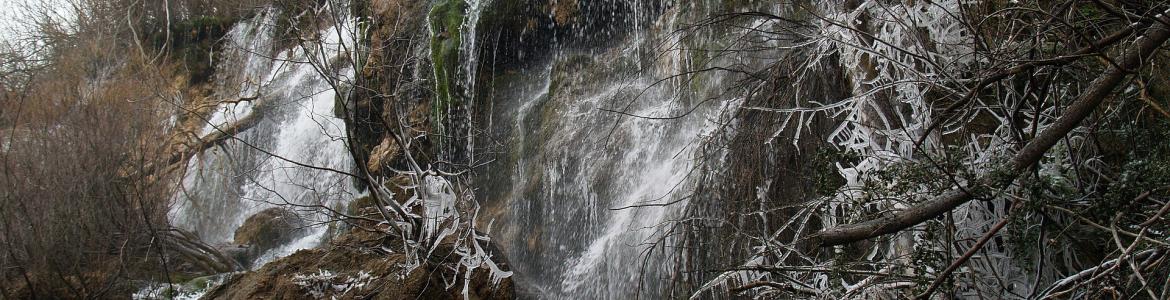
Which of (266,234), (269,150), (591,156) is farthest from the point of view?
(269,150)

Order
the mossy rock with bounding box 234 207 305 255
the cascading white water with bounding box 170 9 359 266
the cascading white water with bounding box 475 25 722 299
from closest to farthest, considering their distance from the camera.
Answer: the cascading white water with bounding box 475 25 722 299, the mossy rock with bounding box 234 207 305 255, the cascading white water with bounding box 170 9 359 266

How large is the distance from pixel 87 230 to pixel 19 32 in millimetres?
7602

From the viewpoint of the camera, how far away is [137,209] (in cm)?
853

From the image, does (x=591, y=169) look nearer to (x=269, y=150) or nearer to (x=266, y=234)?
(x=266, y=234)

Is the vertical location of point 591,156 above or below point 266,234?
above

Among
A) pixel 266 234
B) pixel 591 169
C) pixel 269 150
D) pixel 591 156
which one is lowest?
pixel 266 234

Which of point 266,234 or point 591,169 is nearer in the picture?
point 591,169

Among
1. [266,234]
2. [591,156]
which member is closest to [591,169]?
[591,156]

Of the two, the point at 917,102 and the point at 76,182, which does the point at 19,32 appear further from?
the point at 917,102

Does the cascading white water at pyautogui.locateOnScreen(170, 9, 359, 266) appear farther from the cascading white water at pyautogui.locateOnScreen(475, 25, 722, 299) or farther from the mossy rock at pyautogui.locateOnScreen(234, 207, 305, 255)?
the cascading white water at pyautogui.locateOnScreen(475, 25, 722, 299)

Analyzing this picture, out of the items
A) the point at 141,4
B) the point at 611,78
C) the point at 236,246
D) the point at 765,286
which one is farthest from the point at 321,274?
the point at 141,4

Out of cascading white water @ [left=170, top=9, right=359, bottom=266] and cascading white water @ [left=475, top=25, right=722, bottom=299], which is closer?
cascading white water @ [left=475, top=25, right=722, bottom=299]

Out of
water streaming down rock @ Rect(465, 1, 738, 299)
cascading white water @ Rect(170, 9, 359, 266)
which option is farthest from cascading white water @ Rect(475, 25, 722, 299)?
cascading white water @ Rect(170, 9, 359, 266)

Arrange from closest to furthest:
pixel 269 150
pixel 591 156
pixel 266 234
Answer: pixel 591 156 < pixel 266 234 < pixel 269 150
